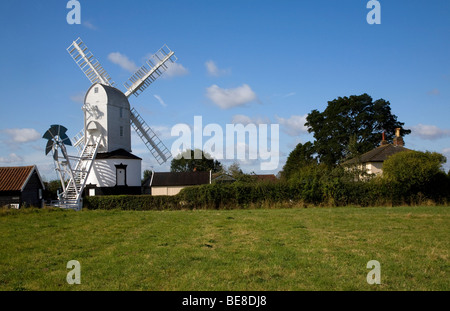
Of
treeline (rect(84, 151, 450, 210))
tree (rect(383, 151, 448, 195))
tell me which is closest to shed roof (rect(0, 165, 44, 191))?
treeline (rect(84, 151, 450, 210))

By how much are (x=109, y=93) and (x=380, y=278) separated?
103ft

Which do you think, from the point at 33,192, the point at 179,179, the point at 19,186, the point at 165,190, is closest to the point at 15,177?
the point at 19,186

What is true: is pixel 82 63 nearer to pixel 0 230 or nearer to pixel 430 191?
pixel 0 230

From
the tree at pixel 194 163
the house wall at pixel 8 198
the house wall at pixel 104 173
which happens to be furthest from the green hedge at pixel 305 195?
the tree at pixel 194 163

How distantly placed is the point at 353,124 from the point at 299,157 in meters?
8.83

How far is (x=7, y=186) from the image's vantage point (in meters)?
27.3

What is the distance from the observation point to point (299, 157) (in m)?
54.9

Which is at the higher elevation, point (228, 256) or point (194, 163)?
point (194, 163)

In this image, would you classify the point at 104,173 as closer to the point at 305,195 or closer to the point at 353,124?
the point at 305,195

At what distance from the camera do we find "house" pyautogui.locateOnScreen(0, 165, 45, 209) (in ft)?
89.0

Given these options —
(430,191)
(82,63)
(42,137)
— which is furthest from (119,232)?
(82,63)

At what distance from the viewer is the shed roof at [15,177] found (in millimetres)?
27188

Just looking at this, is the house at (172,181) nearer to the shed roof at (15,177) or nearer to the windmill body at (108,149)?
the windmill body at (108,149)

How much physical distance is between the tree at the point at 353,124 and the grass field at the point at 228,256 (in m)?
37.6
